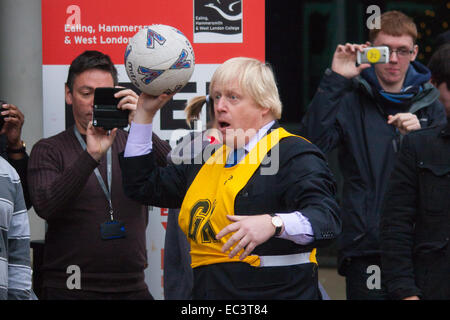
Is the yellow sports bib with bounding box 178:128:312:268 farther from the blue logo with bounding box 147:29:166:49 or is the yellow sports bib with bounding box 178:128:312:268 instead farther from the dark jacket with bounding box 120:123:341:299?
the blue logo with bounding box 147:29:166:49

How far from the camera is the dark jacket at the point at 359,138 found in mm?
4336

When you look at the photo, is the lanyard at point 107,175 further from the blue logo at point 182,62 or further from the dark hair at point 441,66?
the dark hair at point 441,66

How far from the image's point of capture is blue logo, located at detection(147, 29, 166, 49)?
3.65m

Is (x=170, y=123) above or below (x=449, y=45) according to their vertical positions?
below

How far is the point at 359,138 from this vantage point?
4441 millimetres

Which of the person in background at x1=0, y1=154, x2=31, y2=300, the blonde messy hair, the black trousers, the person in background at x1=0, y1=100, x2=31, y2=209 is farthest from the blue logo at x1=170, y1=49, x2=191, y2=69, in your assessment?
the person in background at x1=0, y1=100, x2=31, y2=209

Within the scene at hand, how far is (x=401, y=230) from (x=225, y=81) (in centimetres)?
104

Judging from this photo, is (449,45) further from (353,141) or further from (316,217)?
(316,217)

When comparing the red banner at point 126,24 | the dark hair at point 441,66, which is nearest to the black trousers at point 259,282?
the dark hair at point 441,66

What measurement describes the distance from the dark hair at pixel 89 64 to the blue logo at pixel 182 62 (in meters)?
0.96

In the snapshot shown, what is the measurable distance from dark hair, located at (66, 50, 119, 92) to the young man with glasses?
1166mm

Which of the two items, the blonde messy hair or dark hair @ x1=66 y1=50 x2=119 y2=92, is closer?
the blonde messy hair
